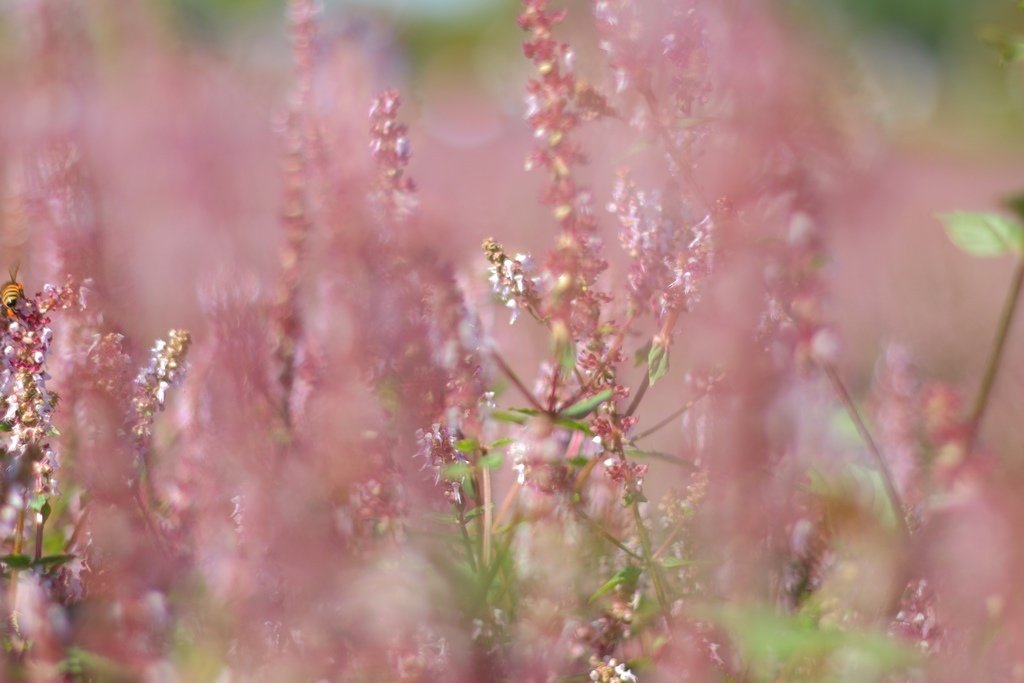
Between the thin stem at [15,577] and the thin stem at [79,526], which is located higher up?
the thin stem at [79,526]

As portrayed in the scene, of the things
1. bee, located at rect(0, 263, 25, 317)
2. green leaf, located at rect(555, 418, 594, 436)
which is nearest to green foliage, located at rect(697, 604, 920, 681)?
green leaf, located at rect(555, 418, 594, 436)

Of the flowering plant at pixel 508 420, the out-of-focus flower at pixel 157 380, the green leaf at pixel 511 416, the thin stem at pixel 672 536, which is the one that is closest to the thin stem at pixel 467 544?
the flowering plant at pixel 508 420

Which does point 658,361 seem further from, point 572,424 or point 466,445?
point 466,445

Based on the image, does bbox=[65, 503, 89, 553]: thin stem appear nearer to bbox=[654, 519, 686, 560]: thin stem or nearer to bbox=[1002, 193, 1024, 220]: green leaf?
bbox=[654, 519, 686, 560]: thin stem

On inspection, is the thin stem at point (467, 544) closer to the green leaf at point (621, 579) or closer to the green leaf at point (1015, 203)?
the green leaf at point (621, 579)

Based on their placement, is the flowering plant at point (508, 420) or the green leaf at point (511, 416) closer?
the flowering plant at point (508, 420)

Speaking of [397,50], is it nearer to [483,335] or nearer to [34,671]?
[483,335]
